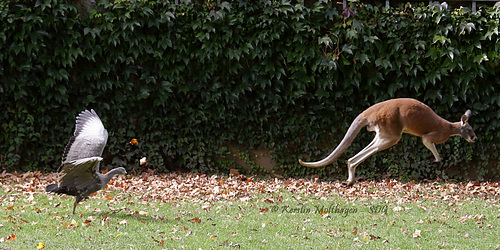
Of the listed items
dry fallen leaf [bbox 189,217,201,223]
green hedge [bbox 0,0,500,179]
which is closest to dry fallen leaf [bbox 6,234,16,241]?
dry fallen leaf [bbox 189,217,201,223]

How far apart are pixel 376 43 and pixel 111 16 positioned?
456 centimetres

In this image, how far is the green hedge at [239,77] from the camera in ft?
27.6

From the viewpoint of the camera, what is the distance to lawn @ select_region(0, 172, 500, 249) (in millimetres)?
4645

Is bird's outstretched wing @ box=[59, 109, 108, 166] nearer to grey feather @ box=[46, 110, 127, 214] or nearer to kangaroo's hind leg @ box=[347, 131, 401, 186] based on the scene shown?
grey feather @ box=[46, 110, 127, 214]

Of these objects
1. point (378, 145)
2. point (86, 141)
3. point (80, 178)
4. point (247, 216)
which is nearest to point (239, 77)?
point (378, 145)

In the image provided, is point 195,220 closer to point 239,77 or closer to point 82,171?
point 82,171

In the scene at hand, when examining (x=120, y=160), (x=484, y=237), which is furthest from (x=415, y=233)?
(x=120, y=160)

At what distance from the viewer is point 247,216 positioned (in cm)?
569

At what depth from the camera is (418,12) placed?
27.8 feet

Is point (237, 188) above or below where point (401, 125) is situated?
below

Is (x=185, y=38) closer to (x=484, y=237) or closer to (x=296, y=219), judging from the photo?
(x=296, y=219)

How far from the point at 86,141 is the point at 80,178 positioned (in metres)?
0.41

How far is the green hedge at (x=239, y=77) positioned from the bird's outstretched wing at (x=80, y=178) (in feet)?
11.4

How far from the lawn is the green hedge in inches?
37.1
